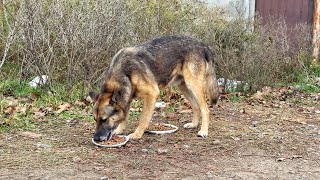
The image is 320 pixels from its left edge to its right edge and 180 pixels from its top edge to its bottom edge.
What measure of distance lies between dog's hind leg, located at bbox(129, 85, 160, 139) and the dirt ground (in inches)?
6.9

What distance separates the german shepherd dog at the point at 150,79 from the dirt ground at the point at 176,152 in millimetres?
338

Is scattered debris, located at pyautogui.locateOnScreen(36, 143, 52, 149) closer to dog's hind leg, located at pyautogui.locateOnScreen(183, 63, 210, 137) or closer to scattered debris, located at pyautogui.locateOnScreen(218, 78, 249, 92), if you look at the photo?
dog's hind leg, located at pyautogui.locateOnScreen(183, 63, 210, 137)

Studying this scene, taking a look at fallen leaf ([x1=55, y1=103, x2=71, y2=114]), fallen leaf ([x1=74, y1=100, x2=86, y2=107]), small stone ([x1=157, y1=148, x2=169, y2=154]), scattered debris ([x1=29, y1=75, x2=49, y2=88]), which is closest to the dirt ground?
small stone ([x1=157, y1=148, x2=169, y2=154])

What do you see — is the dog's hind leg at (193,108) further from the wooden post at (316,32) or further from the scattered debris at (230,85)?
the wooden post at (316,32)

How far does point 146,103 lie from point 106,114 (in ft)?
2.54

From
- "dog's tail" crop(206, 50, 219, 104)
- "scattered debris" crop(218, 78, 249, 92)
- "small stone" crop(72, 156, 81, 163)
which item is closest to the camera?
"small stone" crop(72, 156, 81, 163)

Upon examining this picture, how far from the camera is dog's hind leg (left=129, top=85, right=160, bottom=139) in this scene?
734cm

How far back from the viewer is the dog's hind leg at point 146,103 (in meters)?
7.34

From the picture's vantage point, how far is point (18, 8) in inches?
414

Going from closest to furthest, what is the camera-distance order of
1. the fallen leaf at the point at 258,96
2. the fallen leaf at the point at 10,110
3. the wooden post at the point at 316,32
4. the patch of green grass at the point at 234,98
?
the fallen leaf at the point at 10,110, the patch of green grass at the point at 234,98, the fallen leaf at the point at 258,96, the wooden post at the point at 316,32

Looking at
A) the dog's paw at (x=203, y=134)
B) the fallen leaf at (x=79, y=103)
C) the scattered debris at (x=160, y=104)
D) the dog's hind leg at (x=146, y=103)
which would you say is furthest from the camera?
the scattered debris at (x=160, y=104)

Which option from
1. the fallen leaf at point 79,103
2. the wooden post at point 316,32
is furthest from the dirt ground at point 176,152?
the wooden post at point 316,32

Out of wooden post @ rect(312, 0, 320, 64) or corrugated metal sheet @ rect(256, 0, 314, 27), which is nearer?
wooden post @ rect(312, 0, 320, 64)

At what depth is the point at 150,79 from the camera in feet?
24.3
